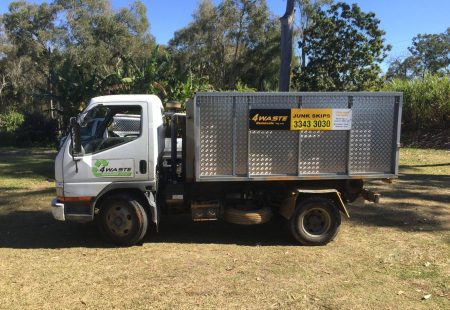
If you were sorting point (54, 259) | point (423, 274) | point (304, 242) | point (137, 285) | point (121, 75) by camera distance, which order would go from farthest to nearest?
point (121, 75) < point (304, 242) < point (54, 259) < point (423, 274) < point (137, 285)

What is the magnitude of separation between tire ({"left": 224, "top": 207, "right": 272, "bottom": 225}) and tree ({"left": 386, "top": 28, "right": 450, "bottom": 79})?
6600 cm

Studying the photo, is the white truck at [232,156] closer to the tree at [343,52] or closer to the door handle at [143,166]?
the door handle at [143,166]

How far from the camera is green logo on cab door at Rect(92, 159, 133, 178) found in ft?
21.7

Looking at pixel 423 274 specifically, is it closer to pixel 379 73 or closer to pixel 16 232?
pixel 16 232

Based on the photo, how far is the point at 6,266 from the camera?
6.07 m

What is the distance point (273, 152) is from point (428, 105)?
70.6 feet

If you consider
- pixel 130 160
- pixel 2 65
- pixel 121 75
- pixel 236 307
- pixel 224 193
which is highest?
pixel 2 65

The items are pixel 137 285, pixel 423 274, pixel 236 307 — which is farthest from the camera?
pixel 423 274

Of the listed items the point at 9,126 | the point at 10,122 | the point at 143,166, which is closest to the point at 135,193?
the point at 143,166

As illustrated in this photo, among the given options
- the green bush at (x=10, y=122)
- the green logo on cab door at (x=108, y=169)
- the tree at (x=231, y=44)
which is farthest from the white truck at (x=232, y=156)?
the tree at (x=231, y=44)

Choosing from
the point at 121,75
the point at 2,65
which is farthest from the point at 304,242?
the point at 2,65

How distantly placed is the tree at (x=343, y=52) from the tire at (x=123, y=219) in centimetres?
2569

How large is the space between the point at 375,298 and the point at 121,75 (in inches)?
546

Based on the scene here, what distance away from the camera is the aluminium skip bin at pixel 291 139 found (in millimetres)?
6547
